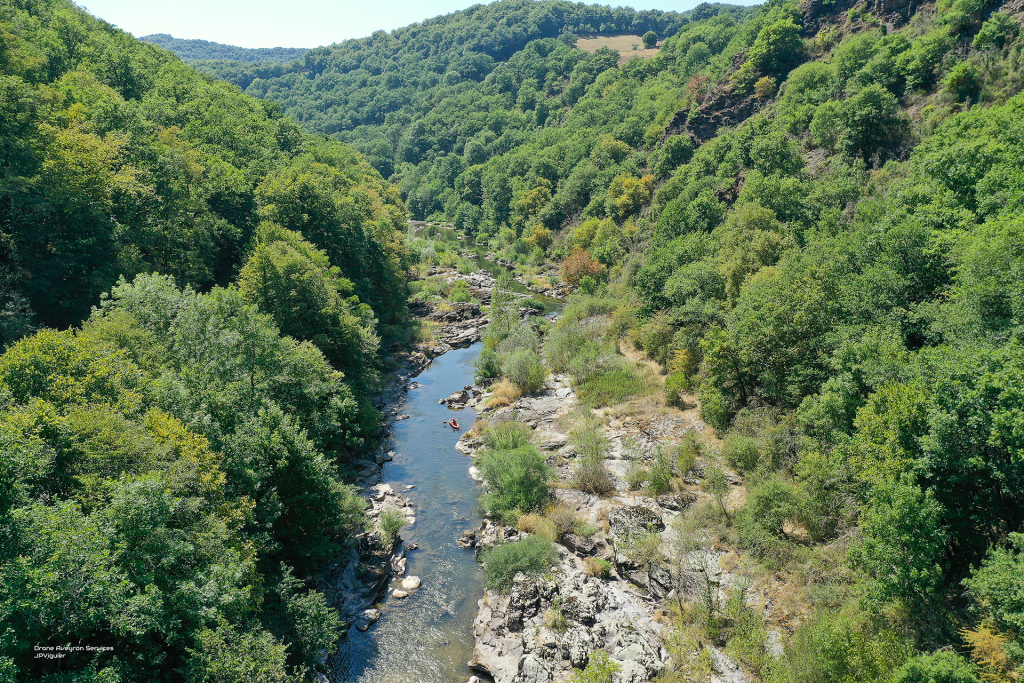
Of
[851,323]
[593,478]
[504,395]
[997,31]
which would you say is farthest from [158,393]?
[997,31]

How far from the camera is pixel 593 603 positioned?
21.7m

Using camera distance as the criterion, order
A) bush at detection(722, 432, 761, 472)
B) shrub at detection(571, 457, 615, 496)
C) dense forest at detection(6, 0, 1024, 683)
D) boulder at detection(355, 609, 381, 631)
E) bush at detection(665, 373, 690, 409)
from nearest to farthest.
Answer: dense forest at detection(6, 0, 1024, 683), boulder at detection(355, 609, 381, 631), bush at detection(722, 432, 761, 472), shrub at detection(571, 457, 615, 496), bush at detection(665, 373, 690, 409)

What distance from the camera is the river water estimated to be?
2102 centimetres

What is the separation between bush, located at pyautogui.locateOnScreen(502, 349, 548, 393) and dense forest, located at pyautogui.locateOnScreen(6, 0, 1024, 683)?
3.24 feet

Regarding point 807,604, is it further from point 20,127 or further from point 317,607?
point 20,127

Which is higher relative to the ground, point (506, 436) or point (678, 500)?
point (506, 436)

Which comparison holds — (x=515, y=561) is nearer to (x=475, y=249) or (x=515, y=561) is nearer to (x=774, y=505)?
(x=774, y=505)

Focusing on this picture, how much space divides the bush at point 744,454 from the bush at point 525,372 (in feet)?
58.8

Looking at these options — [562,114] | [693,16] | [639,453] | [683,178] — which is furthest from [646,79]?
[639,453]

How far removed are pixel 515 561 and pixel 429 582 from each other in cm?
448

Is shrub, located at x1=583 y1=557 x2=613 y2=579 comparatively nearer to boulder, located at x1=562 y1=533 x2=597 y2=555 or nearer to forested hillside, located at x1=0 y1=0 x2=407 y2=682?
boulder, located at x1=562 y1=533 x2=597 y2=555

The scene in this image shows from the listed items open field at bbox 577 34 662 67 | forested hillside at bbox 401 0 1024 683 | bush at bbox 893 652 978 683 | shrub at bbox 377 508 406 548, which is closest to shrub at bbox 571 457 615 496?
forested hillside at bbox 401 0 1024 683

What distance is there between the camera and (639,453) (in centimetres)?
3127

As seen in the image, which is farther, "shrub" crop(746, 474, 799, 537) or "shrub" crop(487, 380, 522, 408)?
"shrub" crop(487, 380, 522, 408)
